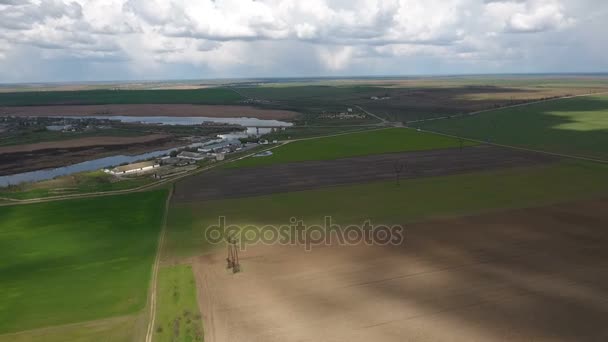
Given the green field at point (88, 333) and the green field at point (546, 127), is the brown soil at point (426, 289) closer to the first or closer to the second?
the green field at point (88, 333)

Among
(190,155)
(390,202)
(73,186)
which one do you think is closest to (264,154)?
(190,155)

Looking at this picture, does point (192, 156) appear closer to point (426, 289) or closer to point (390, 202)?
point (390, 202)

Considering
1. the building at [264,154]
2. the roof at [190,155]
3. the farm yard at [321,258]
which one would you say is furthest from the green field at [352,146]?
the roof at [190,155]

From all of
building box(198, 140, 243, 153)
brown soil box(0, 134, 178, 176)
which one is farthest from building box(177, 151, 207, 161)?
brown soil box(0, 134, 178, 176)

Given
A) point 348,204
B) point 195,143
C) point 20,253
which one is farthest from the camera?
point 195,143

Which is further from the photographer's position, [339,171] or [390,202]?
[339,171]

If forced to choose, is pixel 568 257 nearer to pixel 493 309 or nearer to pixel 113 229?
pixel 493 309

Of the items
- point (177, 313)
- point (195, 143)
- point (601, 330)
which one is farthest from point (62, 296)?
point (195, 143)
